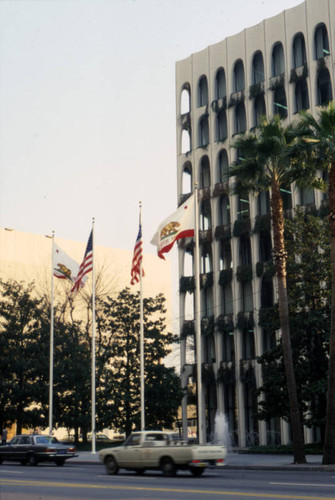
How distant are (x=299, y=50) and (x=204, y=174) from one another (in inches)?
495

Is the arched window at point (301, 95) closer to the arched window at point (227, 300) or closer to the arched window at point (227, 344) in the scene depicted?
the arched window at point (227, 300)

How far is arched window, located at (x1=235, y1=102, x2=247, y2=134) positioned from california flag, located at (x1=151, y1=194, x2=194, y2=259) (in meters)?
26.9

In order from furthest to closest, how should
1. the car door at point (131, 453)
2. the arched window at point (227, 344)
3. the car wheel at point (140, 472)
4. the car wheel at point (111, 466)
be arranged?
1. the arched window at point (227, 344)
2. the car wheel at point (111, 466)
3. the car wheel at point (140, 472)
4. the car door at point (131, 453)

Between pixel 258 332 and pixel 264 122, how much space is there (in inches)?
970

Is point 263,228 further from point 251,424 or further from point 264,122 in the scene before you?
point 264,122

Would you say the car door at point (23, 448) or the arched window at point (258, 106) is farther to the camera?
the arched window at point (258, 106)

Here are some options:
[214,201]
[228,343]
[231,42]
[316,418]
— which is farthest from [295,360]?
[231,42]

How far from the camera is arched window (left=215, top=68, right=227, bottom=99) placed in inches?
2425

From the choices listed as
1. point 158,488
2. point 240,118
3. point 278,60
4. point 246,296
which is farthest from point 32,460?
point 278,60

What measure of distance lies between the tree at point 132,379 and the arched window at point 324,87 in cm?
1937

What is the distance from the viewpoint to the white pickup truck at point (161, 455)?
2316 cm

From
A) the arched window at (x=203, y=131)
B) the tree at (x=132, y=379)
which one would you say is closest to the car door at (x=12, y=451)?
the tree at (x=132, y=379)

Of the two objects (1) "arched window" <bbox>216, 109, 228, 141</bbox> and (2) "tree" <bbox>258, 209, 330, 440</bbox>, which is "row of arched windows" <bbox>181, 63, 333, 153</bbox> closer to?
(1) "arched window" <bbox>216, 109, 228, 141</bbox>

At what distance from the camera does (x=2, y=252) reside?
82.4 meters
